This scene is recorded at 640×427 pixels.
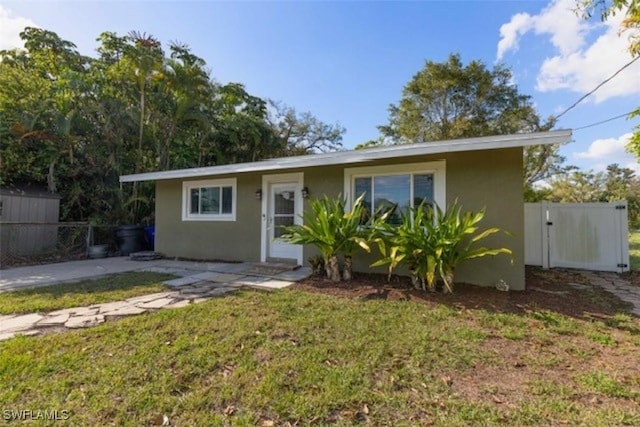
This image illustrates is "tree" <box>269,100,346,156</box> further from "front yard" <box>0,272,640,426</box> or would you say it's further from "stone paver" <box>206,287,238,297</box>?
"front yard" <box>0,272,640,426</box>

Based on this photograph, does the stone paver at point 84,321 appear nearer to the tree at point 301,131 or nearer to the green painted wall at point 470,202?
the green painted wall at point 470,202

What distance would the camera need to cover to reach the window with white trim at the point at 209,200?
772 cm

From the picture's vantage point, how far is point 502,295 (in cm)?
448

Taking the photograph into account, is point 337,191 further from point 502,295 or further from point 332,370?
point 332,370

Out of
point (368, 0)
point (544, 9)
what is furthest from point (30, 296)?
point (544, 9)

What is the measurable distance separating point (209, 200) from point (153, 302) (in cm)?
435

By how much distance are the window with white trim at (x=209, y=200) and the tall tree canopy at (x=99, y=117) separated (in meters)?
2.24

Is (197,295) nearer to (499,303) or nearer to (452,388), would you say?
(452,388)

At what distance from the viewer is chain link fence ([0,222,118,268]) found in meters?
7.78

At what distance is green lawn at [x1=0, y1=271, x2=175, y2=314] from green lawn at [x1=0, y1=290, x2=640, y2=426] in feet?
3.92

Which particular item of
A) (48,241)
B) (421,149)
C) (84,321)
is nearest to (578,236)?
(421,149)

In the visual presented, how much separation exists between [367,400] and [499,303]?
2.92 metres

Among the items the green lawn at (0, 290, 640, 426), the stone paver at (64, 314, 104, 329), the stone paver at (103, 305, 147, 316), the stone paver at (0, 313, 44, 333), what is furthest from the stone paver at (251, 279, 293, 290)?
the stone paver at (0, 313, 44, 333)

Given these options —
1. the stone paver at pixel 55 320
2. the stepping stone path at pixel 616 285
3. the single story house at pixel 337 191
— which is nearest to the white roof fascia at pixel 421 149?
the single story house at pixel 337 191
